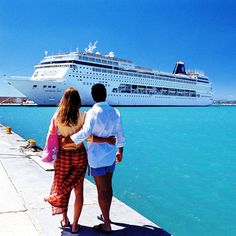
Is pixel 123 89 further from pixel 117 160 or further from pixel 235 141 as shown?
pixel 117 160

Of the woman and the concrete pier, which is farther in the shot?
the concrete pier

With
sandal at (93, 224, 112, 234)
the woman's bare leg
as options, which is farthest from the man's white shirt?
sandal at (93, 224, 112, 234)

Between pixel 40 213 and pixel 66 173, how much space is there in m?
0.86

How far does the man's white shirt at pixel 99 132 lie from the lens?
2930 millimetres

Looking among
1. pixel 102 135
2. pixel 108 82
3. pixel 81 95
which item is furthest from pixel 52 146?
pixel 108 82

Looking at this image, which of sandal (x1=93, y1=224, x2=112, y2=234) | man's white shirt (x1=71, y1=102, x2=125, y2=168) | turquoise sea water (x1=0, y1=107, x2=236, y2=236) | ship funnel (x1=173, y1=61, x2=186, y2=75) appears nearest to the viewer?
man's white shirt (x1=71, y1=102, x2=125, y2=168)

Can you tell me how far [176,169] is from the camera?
35.8 ft

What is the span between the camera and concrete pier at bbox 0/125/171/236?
3.18m

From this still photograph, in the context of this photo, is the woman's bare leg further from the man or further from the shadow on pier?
the man

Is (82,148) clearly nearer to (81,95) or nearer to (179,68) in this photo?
(81,95)

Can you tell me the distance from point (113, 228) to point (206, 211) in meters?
3.99

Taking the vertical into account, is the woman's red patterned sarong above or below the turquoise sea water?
above

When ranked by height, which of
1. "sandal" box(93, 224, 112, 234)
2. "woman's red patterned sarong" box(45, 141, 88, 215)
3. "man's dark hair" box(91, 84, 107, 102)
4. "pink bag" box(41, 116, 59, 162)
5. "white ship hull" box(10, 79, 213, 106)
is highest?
"white ship hull" box(10, 79, 213, 106)

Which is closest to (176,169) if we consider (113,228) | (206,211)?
(206,211)
